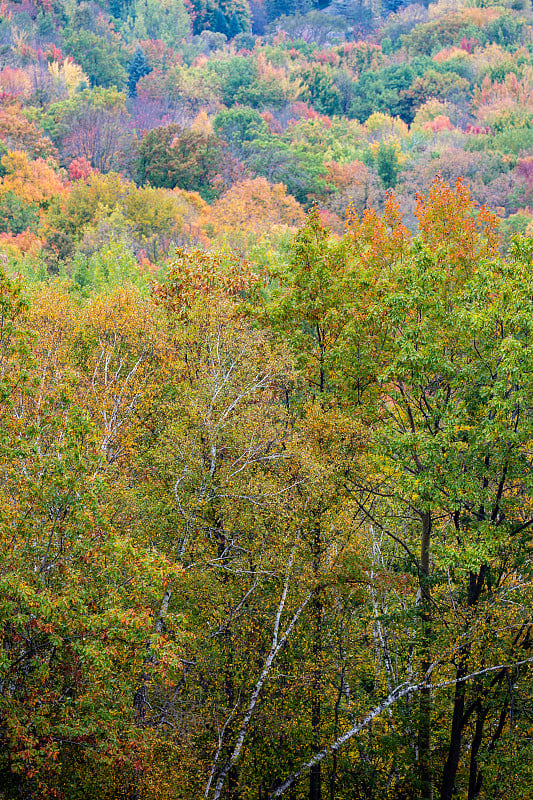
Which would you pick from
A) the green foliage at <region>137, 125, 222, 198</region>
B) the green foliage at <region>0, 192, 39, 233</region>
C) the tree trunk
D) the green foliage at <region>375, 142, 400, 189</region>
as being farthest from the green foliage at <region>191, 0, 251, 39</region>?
the tree trunk

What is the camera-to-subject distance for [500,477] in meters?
16.5

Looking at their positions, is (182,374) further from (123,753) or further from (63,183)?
(63,183)

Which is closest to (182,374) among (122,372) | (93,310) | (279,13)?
(122,372)

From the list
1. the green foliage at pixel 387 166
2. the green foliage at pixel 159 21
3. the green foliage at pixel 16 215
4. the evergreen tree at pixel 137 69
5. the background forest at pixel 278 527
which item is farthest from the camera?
the green foliage at pixel 159 21

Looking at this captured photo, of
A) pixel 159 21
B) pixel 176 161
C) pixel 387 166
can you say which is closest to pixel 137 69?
pixel 159 21

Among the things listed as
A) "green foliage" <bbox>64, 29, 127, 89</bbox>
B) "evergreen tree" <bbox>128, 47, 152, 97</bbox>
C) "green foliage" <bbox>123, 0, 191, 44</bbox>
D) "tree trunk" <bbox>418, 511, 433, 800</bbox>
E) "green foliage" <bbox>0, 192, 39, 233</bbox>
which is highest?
"green foliage" <bbox>123, 0, 191, 44</bbox>

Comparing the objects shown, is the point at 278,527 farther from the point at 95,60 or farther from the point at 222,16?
the point at 222,16

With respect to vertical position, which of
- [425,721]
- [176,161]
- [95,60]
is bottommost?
[425,721]

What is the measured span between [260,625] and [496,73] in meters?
110

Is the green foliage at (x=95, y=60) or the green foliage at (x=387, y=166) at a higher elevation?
the green foliage at (x=95, y=60)

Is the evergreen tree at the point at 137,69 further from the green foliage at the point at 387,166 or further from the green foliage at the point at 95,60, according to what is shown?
the green foliage at the point at 387,166

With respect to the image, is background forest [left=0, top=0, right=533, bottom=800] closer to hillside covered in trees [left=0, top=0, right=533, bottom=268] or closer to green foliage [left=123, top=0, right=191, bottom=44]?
hillside covered in trees [left=0, top=0, right=533, bottom=268]

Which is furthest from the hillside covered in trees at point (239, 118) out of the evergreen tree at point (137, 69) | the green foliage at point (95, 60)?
the evergreen tree at point (137, 69)

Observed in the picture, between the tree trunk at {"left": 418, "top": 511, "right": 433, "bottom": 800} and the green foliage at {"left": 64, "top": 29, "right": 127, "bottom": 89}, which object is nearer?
the tree trunk at {"left": 418, "top": 511, "right": 433, "bottom": 800}
